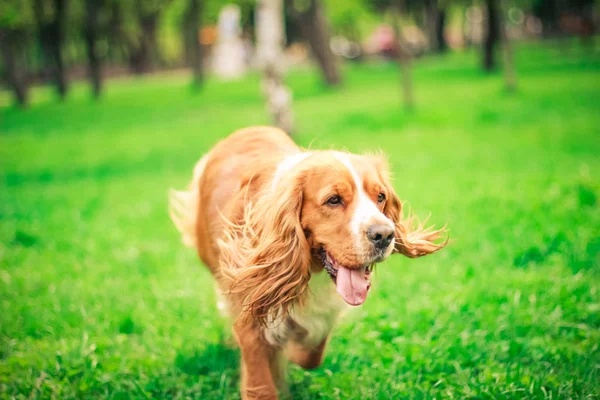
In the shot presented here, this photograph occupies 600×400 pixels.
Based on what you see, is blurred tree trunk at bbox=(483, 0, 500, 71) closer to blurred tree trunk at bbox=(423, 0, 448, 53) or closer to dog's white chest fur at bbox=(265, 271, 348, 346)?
blurred tree trunk at bbox=(423, 0, 448, 53)

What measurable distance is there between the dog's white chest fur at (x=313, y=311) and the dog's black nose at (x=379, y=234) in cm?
52

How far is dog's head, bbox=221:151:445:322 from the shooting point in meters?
2.73

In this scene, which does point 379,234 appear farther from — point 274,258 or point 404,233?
point 404,233

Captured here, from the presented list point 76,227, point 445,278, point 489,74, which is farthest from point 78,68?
point 445,278

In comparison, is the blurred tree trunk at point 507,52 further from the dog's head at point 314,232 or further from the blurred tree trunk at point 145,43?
the blurred tree trunk at point 145,43

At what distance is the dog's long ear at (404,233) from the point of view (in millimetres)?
3188

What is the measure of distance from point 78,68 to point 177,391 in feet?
176

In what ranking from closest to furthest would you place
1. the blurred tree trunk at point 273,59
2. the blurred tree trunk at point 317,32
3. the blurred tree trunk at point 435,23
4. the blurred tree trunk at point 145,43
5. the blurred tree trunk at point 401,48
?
the blurred tree trunk at point 273,59 < the blurred tree trunk at point 401,48 < the blurred tree trunk at point 317,32 < the blurred tree trunk at point 435,23 < the blurred tree trunk at point 145,43

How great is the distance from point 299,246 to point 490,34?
803 inches

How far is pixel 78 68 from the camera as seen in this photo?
52.6 metres

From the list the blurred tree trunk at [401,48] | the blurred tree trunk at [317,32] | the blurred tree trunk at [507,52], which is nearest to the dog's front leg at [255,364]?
the blurred tree trunk at [401,48]

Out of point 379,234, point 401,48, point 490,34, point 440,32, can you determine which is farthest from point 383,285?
point 440,32

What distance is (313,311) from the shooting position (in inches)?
124

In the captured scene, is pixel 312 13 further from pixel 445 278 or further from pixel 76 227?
pixel 445 278
